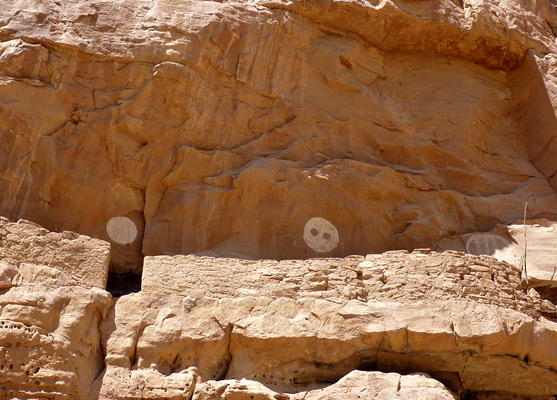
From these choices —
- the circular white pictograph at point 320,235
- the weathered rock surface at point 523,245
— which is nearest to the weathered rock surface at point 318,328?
the weathered rock surface at point 523,245

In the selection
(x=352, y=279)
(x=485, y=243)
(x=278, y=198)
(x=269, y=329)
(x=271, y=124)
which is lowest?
(x=269, y=329)

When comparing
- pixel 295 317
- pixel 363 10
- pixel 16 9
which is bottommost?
pixel 295 317

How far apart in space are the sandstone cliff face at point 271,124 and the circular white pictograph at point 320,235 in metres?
0.02

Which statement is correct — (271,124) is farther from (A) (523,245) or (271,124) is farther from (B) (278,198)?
(A) (523,245)

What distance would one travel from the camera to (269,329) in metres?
9.41

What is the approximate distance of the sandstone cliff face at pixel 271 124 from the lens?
37.9 feet

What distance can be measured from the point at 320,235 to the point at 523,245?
2.94m

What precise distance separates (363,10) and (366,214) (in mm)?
3093

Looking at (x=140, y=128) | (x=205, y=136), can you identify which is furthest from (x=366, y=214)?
(x=140, y=128)

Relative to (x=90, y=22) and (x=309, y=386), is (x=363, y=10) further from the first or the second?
(x=309, y=386)

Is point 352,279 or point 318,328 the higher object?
→ point 352,279

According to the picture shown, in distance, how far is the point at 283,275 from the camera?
10.0m

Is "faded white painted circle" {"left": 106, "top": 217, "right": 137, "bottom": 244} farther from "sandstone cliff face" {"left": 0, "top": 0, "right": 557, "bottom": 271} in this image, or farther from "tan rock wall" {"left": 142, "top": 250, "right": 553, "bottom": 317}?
"tan rock wall" {"left": 142, "top": 250, "right": 553, "bottom": 317}

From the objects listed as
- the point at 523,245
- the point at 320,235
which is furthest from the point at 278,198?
the point at 523,245
